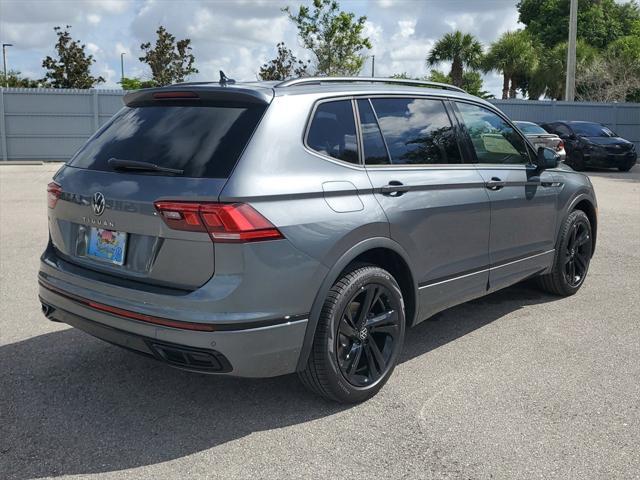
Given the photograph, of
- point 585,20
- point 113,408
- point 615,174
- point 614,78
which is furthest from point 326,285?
point 585,20

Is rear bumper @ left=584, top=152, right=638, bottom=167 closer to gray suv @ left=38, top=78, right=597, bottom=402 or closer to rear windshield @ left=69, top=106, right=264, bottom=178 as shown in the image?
gray suv @ left=38, top=78, right=597, bottom=402

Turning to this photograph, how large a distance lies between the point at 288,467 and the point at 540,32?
2059 inches

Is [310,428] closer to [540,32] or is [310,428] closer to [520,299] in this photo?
[520,299]

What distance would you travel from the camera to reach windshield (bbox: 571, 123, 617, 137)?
2119 cm

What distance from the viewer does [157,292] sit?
10.7 feet

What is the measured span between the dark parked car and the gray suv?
57.5 feet

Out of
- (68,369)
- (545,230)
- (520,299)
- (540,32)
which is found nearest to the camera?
(68,369)

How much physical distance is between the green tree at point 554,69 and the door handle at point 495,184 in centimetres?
3667

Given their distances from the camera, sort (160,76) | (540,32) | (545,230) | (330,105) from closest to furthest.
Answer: (330,105), (545,230), (160,76), (540,32)

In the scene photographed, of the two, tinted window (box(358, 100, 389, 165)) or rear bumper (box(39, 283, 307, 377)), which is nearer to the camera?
rear bumper (box(39, 283, 307, 377))

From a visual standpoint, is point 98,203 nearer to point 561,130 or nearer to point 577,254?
point 577,254

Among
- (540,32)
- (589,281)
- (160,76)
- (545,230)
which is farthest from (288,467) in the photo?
(540,32)

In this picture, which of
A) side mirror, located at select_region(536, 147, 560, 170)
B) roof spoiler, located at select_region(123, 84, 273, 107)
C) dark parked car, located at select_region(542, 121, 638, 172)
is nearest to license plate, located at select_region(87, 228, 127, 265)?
roof spoiler, located at select_region(123, 84, 273, 107)

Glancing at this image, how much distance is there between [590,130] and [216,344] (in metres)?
20.8
